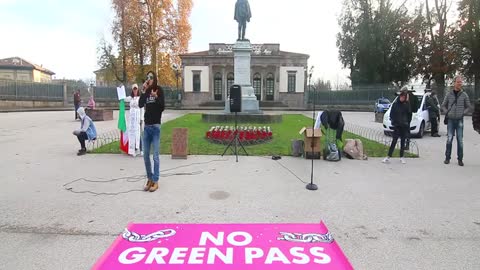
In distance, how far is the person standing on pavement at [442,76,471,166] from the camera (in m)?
8.17

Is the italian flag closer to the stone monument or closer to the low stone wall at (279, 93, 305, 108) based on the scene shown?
the stone monument

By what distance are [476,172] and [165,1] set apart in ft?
131

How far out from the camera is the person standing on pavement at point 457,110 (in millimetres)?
8172

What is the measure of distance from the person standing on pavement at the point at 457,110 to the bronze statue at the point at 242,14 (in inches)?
645

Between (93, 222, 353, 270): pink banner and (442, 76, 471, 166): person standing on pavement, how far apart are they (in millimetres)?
6078

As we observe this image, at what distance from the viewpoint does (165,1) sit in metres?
40.3

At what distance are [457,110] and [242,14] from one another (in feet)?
55.4

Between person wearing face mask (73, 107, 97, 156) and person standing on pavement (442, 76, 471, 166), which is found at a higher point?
person standing on pavement (442, 76, 471, 166)

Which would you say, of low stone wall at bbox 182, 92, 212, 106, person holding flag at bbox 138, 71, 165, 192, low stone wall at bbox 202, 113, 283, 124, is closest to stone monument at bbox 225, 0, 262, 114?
low stone wall at bbox 202, 113, 283, 124

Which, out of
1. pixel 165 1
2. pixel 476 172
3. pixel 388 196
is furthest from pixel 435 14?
pixel 388 196

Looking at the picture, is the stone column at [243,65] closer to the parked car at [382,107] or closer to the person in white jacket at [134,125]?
the parked car at [382,107]

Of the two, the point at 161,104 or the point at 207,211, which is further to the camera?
the point at 161,104

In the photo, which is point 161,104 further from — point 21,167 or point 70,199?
point 21,167

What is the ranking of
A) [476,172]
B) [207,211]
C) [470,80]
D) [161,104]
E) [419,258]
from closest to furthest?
[419,258]
[207,211]
[161,104]
[476,172]
[470,80]
